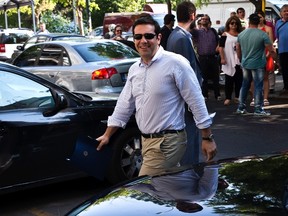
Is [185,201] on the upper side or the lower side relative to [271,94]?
upper

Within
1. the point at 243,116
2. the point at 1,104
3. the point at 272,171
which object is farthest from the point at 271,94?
the point at 272,171

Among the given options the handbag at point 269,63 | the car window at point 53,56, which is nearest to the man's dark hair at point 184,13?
the car window at point 53,56

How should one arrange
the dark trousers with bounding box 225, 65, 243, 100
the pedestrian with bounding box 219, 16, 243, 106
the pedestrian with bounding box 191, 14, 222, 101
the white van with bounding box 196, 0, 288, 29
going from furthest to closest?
the white van with bounding box 196, 0, 288, 29 → the pedestrian with bounding box 191, 14, 222, 101 → the dark trousers with bounding box 225, 65, 243, 100 → the pedestrian with bounding box 219, 16, 243, 106

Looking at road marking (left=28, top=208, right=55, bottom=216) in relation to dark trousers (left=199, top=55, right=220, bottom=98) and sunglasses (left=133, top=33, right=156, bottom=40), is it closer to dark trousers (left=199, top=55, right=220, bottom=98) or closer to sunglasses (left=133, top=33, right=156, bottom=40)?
sunglasses (left=133, top=33, right=156, bottom=40)

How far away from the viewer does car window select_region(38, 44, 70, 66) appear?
11271 mm

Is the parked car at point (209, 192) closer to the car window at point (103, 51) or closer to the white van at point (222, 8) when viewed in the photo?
the car window at point (103, 51)

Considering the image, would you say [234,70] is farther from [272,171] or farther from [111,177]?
[272,171]

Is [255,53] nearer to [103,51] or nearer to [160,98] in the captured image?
[103,51]

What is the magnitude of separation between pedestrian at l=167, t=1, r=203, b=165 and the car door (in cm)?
124

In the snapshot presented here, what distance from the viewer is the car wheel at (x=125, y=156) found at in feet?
19.9

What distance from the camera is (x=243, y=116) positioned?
1051cm

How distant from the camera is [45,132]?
18.7ft

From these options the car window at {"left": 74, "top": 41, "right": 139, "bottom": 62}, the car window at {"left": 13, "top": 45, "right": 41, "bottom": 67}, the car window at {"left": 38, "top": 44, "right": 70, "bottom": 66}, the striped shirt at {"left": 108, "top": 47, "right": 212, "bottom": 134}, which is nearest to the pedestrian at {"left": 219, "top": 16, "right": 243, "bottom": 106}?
the car window at {"left": 74, "top": 41, "right": 139, "bottom": 62}

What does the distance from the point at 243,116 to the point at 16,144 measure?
5.79 meters
